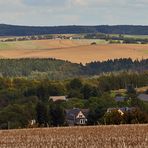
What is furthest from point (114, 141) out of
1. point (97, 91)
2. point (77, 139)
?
point (97, 91)

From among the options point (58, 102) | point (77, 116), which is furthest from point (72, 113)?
point (58, 102)

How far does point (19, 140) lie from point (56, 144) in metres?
2.88

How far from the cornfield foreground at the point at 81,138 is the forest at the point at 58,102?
40.6m

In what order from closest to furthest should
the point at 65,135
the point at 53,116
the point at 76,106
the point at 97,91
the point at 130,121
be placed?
the point at 65,135 < the point at 130,121 < the point at 53,116 < the point at 76,106 < the point at 97,91

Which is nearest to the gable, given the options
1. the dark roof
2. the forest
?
the dark roof

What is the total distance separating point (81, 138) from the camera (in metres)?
26.7

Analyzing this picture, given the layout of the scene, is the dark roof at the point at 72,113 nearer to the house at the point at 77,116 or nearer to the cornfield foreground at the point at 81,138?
the house at the point at 77,116

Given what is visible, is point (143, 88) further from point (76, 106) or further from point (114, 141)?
point (114, 141)

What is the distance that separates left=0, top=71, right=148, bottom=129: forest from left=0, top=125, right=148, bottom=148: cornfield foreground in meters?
40.6

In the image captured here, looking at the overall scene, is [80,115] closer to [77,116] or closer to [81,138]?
[77,116]

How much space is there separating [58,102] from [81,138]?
92430mm

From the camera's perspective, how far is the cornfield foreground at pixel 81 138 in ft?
78.9

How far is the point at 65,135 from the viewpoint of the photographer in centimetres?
2850

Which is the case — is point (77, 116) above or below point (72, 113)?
above
